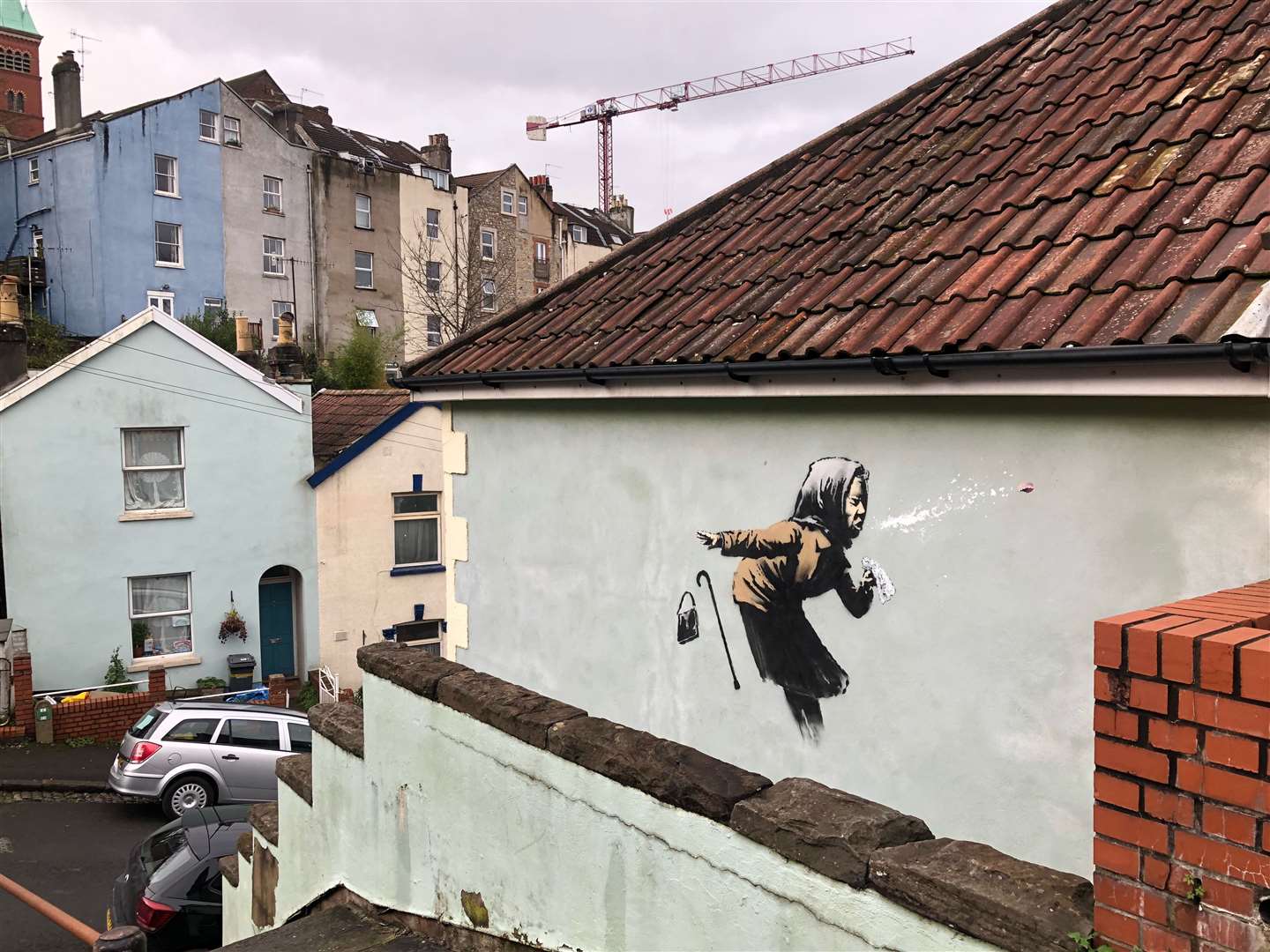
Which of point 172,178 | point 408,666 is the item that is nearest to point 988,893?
point 408,666

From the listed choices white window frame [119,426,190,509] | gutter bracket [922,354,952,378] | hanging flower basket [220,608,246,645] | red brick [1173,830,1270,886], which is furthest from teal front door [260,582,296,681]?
red brick [1173,830,1270,886]

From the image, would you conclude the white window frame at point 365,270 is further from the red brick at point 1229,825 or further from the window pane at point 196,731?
the red brick at point 1229,825

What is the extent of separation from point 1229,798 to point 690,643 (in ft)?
15.7

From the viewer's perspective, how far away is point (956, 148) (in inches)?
288

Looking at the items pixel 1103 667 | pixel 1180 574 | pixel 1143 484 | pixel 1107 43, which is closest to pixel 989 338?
pixel 1143 484

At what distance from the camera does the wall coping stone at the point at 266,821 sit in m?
7.99

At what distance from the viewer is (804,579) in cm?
609

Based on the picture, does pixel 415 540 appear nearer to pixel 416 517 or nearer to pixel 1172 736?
pixel 416 517

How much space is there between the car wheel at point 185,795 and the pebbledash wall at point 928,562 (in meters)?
11.2

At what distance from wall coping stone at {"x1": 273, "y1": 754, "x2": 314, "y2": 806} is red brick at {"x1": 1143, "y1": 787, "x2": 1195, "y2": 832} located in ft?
19.4

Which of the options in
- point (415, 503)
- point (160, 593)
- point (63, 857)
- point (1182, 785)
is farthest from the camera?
point (415, 503)

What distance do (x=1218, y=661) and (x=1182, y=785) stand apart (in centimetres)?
30

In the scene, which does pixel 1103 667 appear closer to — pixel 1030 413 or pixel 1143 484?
pixel 1143 484

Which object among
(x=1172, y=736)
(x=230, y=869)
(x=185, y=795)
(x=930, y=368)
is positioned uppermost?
(x=930, y=368)
